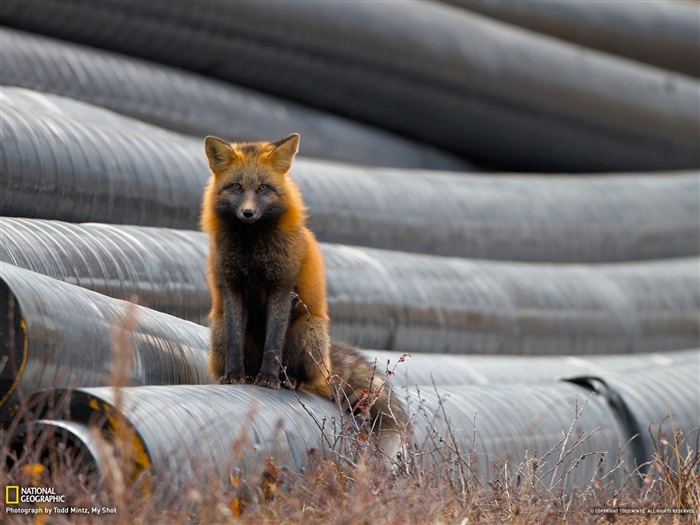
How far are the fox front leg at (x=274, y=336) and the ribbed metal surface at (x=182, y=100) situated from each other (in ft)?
10.8

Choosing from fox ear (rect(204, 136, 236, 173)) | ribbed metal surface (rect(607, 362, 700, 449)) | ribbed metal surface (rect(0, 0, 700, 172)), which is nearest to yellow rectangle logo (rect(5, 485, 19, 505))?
fox ear (rect(204, 136, 236, 173))

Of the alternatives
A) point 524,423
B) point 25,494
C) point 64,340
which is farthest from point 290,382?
point 524,423

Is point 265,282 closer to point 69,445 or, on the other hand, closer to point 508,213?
point 69,445

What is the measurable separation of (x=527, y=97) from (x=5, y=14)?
498 centimetres

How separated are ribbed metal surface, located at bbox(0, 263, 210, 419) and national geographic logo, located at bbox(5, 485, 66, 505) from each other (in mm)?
370

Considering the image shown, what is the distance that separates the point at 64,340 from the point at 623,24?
911 cm

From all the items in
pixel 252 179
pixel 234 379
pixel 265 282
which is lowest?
pixel 234 379

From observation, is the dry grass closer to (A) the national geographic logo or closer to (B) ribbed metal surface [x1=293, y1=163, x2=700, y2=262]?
(A) the national geographic logo

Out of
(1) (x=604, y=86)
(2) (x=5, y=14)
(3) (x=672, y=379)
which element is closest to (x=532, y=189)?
(1) (x=604, y=86)

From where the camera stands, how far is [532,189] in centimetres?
933

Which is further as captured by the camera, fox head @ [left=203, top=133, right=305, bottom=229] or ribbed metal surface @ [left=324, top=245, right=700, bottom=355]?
ribbed metal surface @ [left=324, top=245, right=700, bottom=355]

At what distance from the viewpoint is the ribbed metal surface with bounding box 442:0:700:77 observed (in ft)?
35.7

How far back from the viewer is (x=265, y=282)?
440cm

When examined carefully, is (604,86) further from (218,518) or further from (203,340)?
(218,518)
